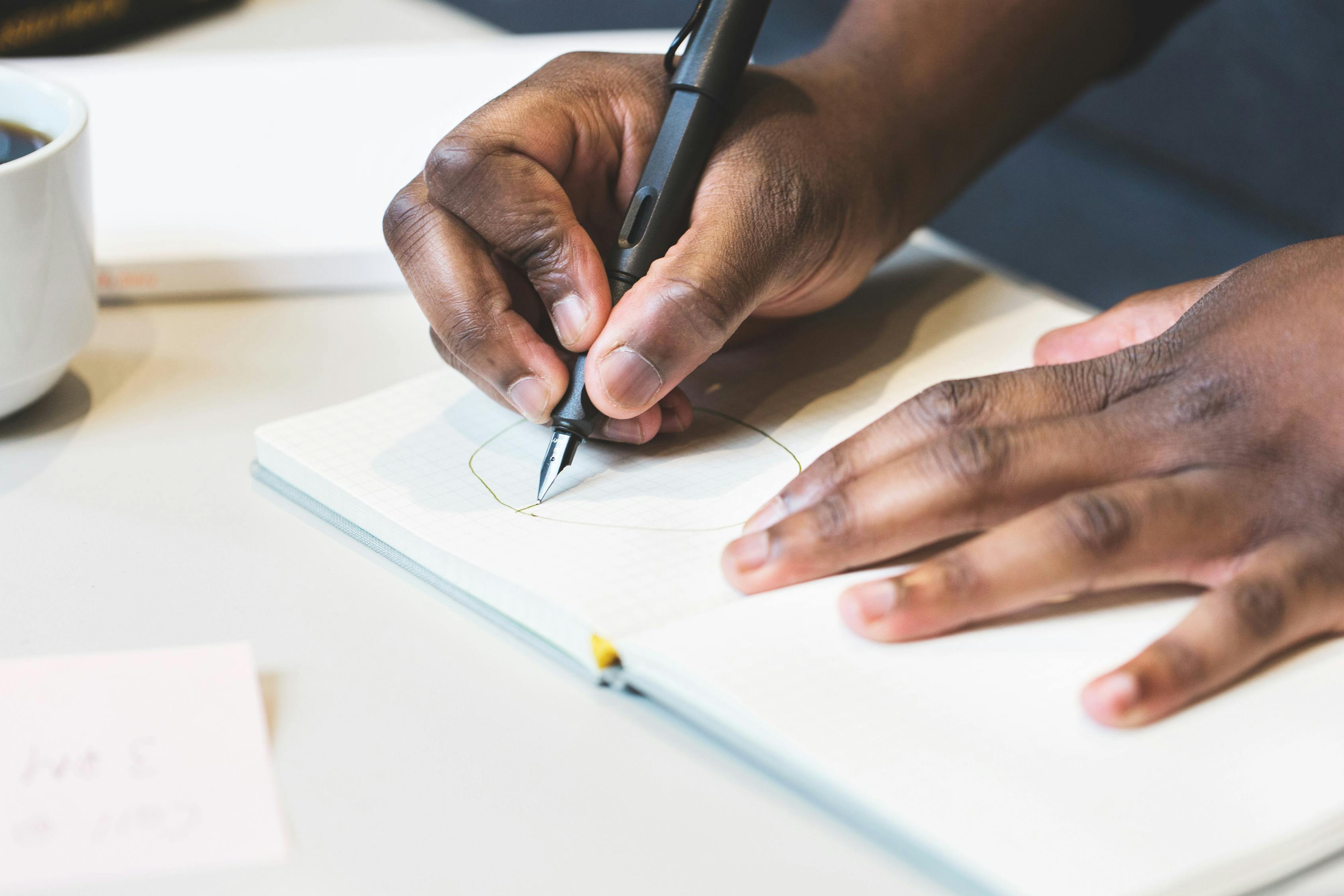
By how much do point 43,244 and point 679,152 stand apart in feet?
0.94

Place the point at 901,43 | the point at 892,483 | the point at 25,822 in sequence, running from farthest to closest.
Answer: the point at 901,43, the point at 892,483, the point at 25,822

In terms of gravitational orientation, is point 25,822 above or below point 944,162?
below

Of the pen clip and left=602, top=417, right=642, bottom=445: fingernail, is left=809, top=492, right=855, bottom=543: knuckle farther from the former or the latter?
the pen clip

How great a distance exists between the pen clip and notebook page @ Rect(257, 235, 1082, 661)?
16cm

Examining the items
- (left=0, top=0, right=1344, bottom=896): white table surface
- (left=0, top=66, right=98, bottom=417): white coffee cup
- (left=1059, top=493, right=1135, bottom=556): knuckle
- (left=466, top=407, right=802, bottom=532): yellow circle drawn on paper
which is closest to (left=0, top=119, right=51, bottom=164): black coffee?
(left=0, top=66, right=98, bottom=417): white coffee cup

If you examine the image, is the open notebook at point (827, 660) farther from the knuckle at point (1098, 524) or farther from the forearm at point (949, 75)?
the forearm at point (949, 75)

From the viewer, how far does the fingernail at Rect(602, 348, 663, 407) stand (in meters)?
0.51

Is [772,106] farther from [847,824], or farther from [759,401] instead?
[847,824]

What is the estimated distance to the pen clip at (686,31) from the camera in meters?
0.58

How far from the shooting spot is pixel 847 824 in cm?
39

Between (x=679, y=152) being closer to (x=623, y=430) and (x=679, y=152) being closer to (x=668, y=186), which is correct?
(x=668, y=186)

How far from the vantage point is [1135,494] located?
0.45 meters

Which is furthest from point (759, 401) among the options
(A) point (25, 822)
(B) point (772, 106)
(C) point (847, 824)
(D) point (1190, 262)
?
(D) point (1190, 262)

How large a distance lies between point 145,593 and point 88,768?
0.10 m
